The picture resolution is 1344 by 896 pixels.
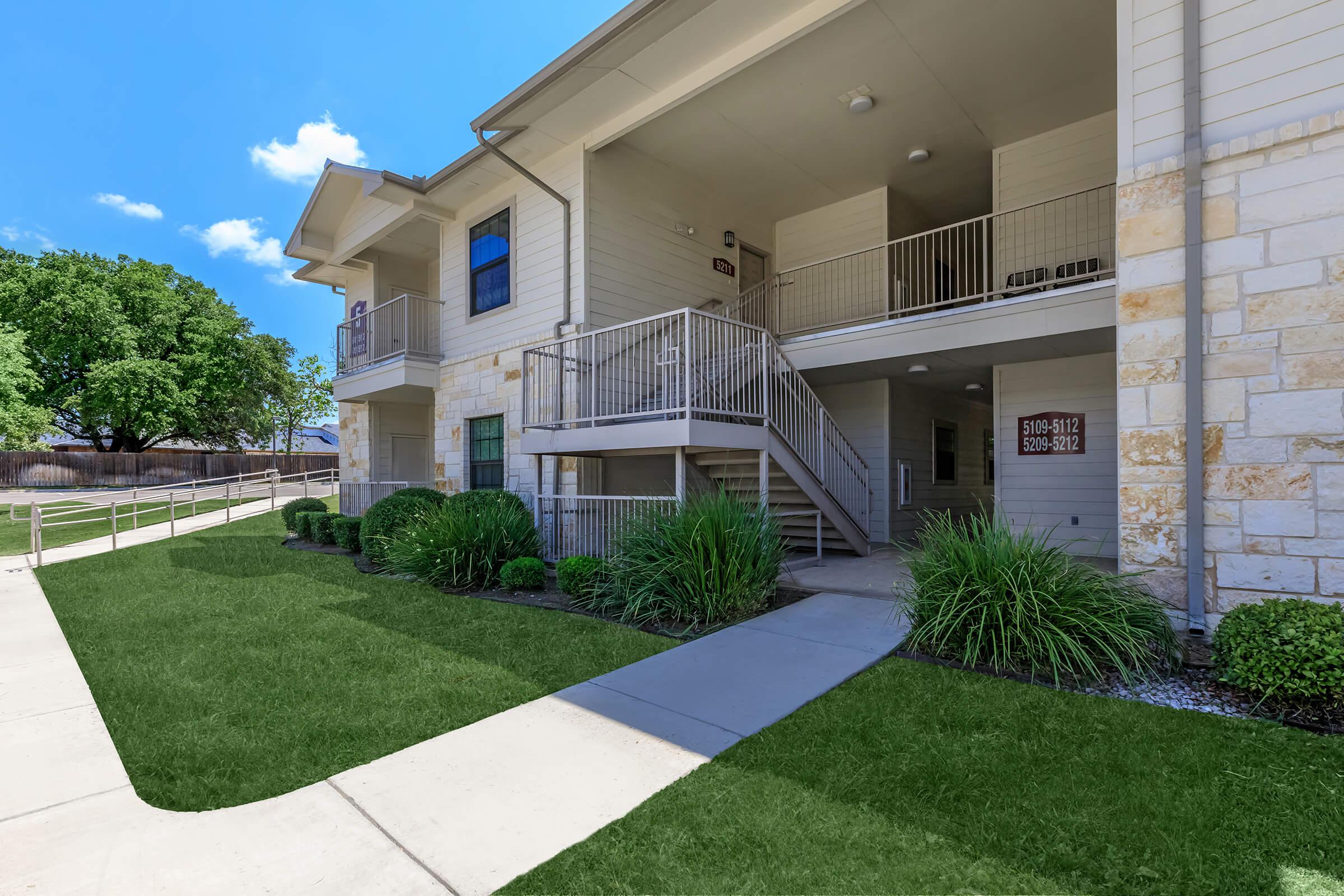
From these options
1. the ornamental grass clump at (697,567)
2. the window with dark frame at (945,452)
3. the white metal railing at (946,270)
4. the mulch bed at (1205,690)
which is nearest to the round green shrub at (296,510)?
the ornamental grass clump at (697,567)

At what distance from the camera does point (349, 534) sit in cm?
994

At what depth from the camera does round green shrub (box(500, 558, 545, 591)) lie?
22.7 feet

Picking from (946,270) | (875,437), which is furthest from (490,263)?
(946,270)

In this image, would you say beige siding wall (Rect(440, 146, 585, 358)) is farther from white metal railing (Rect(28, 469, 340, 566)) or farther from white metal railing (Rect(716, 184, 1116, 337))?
white metal railing (Rect(28, 469, 340, 566))

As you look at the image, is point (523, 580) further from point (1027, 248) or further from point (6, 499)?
point (6, 499)

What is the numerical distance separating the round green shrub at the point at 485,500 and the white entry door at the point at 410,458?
17.8 feet

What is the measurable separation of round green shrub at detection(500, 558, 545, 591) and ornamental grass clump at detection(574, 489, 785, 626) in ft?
3.46

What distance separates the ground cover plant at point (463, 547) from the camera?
7.25 meters

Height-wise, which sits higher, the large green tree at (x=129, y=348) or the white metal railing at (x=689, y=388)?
the large green tree at (x=129, y=348)

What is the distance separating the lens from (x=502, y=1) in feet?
72.8

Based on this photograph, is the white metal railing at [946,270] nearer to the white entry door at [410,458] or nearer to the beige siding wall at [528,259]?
the beige siding wall at [528,259]

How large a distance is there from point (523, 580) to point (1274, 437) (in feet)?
20.9

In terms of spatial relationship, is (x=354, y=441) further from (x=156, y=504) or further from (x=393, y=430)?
(x=156, y=504)

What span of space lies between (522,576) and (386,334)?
806cm
